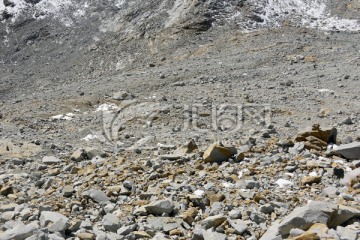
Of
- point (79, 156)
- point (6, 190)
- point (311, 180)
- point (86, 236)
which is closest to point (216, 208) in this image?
point (311, 180)

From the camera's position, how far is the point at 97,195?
776cm

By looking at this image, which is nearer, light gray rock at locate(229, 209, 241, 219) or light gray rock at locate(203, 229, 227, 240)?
light gray rock at locate(203, 229, 227, 240)

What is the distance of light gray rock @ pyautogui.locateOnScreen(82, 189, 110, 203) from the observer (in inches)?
303

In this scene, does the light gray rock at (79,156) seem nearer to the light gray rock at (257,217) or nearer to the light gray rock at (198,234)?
the light gray rock at (198,234)

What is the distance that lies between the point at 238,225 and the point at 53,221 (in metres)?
2.71

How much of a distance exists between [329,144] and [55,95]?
48.7 feet

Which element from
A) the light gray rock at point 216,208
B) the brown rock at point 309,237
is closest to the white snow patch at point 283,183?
the light gray rock at point 216,208

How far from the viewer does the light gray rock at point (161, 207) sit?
680 cm

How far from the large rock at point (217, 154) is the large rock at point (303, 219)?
3.28 metres

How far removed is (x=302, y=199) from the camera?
673cm

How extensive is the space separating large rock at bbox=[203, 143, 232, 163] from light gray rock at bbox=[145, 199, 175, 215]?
87.3 inches

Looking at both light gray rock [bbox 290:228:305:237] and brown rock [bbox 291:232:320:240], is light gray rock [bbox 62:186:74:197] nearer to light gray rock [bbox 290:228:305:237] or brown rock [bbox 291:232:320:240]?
light gray rock [bbox 290:228:305:237]

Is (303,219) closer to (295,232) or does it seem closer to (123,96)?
(295,232)

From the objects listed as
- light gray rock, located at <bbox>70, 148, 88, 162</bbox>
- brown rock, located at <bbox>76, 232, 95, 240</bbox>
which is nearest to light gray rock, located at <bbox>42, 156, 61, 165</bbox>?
light gray rock, located at <bbox>70, 148, 88, 162</bbox>
